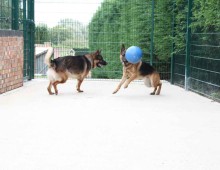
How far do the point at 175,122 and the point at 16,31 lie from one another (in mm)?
6151

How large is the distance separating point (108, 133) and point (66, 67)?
485 cm

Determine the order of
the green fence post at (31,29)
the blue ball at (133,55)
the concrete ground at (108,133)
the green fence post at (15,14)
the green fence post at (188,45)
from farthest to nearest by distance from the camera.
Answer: the green fence post at (31,29), the green fence post at (15,14), the green fence post at (188,45), the blue ball at (133,55), the concrete ground at (108,133)

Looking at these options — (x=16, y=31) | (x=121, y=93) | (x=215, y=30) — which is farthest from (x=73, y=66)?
(x=215, y=30)

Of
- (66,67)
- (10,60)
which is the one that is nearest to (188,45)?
(66,67)

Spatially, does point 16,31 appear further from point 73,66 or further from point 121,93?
point 121,93

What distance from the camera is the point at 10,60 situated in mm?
11000

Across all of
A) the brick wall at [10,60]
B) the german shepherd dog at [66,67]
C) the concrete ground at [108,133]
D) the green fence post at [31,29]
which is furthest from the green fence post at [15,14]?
the concrete ground at [108,133]

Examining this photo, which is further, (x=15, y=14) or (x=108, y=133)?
(x=15, y=14)

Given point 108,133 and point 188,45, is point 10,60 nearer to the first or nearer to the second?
point 188,45

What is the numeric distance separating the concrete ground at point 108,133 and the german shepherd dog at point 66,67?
532 millimetres

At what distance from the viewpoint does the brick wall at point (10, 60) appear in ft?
34.0

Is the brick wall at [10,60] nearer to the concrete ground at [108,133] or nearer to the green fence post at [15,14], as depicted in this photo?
the green fence post at [15,14]

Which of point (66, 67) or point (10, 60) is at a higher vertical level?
point (10, 60)

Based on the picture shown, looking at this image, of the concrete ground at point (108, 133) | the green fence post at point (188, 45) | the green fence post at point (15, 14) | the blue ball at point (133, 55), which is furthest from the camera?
the green fence post at point (15, 14)
